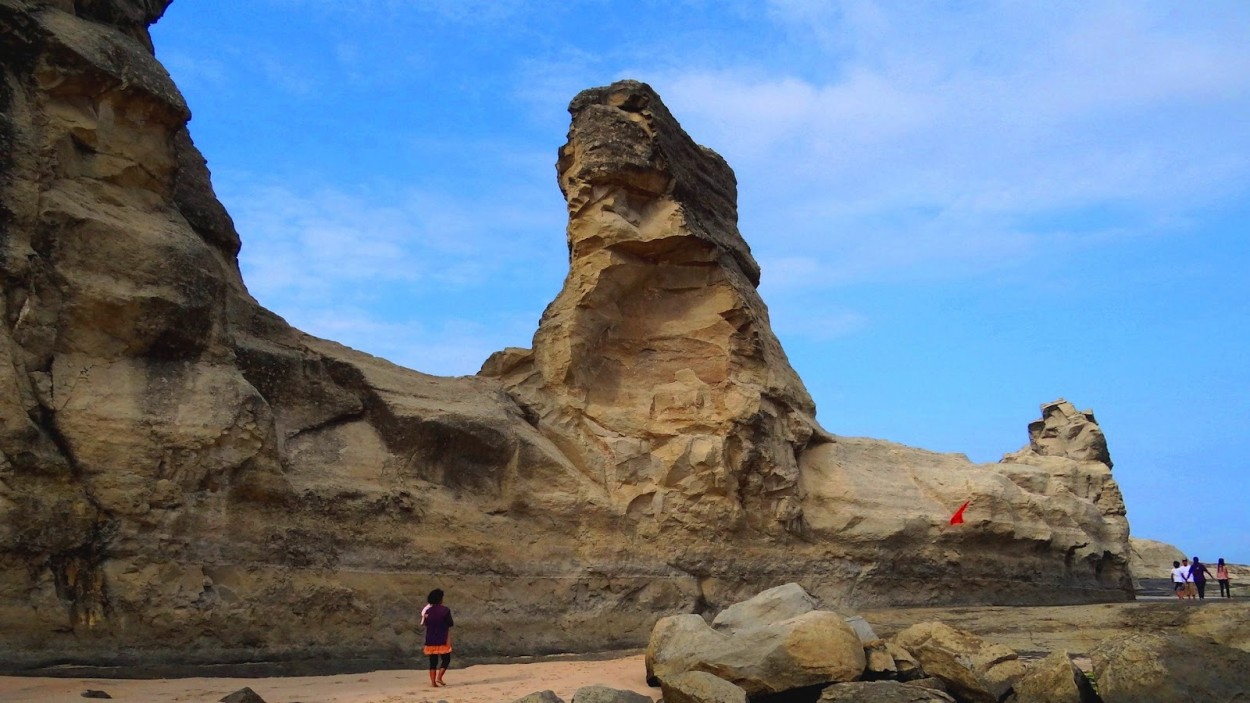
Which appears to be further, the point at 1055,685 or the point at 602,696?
the point at 1055,685

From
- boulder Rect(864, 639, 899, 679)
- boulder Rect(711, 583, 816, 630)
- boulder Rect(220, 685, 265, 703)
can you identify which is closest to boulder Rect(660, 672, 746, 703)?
boulder Rect(864, 639, 899, 679)

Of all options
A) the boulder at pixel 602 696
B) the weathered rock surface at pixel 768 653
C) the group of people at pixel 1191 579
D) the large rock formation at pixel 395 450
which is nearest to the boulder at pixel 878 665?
the weathered rock surface at pixel 768 653

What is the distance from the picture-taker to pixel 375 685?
29.2 feet

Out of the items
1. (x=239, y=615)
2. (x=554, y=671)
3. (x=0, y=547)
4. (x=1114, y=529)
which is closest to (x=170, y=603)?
(x=239, y=615)

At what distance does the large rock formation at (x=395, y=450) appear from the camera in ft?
28.8

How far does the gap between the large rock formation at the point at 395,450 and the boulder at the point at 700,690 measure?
2.93m

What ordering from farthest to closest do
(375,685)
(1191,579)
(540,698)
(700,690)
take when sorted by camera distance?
(1191,579) → (375,685) → (700,690) → (540,698)

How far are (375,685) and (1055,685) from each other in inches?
220

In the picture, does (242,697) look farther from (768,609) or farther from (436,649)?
(768,609)

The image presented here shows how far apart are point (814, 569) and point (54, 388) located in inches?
362

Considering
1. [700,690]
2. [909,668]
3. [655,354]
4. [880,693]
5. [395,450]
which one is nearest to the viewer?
[700,690]

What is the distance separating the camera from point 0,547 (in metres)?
7.98

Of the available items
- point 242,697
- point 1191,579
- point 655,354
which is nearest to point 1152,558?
point 1191,579

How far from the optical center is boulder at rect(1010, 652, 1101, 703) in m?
8.63
